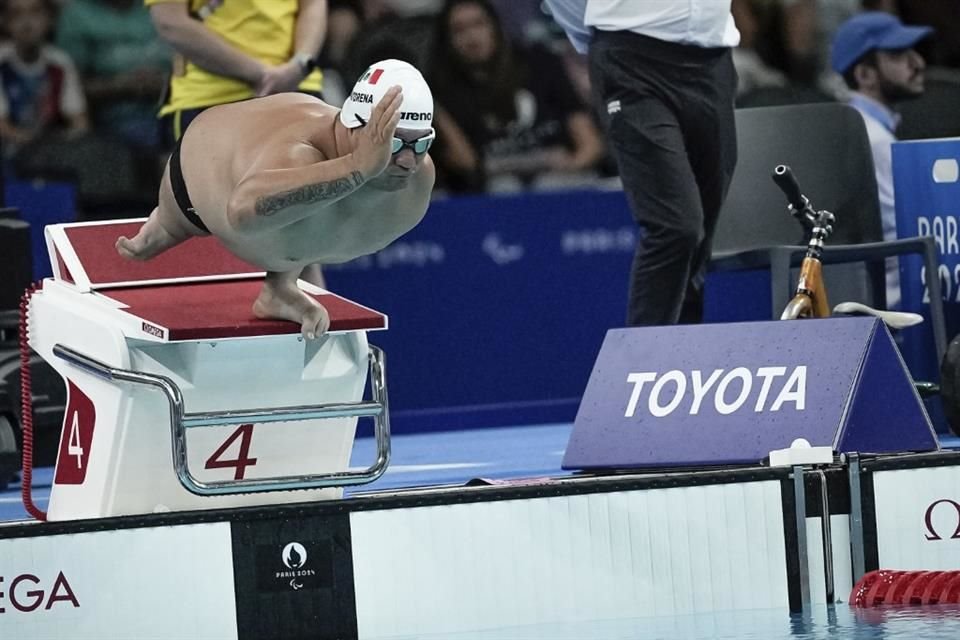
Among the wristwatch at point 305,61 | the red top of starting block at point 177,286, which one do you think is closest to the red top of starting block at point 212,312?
the red top of starting block at point 177,286

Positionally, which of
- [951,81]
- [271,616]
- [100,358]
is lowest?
[271,616]

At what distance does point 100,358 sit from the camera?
4.18m

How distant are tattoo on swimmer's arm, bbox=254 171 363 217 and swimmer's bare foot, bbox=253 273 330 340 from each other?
313 mm

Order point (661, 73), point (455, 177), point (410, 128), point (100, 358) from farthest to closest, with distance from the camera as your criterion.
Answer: point (455, 177) → point (661, 73) → point (100, 358) → point (410, 128)

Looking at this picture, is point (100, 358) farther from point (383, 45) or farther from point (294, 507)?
point (383, 45)

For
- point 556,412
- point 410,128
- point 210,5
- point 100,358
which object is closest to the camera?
point 410,128

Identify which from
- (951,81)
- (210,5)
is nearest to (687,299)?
(210,5)

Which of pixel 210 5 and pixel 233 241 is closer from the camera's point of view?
pixel 233 241

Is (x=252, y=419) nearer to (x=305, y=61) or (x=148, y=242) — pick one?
(x=148, y=242)

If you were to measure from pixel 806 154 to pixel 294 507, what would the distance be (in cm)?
276

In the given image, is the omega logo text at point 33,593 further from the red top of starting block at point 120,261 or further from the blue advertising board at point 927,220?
the blue advertising board at point 927,220

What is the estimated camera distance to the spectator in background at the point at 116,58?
8.32m

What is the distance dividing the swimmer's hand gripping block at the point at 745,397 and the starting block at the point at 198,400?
65 centimetres

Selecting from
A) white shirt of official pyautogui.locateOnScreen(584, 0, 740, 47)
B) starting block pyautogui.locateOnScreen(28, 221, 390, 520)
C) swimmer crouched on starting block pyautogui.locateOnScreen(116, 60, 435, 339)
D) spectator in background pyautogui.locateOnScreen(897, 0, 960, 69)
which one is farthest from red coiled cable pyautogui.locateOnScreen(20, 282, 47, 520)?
spectator in background pyautogui.locateOnScreen(897, 0, 960, 69)
